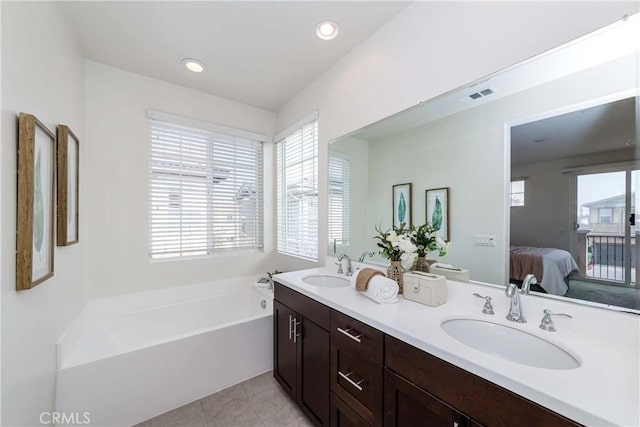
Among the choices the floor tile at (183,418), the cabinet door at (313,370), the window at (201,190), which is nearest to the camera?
the cabinet door at (313,370)

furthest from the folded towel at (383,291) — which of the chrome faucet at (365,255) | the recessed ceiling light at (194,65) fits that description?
the recessed ceiling light at (194,65)

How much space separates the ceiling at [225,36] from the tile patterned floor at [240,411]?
8.70 ft

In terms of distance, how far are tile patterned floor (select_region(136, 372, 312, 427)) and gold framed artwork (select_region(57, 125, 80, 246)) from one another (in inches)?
52.5

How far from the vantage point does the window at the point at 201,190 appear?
8.05ft

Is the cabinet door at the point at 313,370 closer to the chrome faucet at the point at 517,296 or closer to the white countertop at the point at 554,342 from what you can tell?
the white countertop at the point at 554,342

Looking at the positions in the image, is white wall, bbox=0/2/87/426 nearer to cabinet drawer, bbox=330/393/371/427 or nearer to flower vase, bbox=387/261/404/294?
cabinet drawer, bbox=330/393/371/427

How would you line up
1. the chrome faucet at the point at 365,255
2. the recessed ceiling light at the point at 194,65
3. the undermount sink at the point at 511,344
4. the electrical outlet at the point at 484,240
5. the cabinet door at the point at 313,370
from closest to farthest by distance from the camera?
the undermount sink at the point at 511,344
the electrical outlet at the point at 484,240
the cabinet door at the point at 313,370
the chrome faucet at the point at 365,255
the recessed ceiling light at the point at 194,65

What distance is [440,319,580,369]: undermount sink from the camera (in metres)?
0.90

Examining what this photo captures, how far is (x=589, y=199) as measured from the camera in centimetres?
98

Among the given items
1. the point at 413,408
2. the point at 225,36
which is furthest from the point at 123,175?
the point at 413,408

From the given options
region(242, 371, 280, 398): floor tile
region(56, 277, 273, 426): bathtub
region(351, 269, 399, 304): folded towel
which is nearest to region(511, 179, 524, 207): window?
region(351, 269, 399, 304): folded towel

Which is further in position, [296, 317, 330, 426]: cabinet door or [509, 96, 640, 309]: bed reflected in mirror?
[296, 317, 330, 426]: cabinet door

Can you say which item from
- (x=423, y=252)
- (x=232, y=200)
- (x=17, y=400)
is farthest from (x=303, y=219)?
(x=17, y=400)

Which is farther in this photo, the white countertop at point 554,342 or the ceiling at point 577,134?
the ceiling at point 577,134
